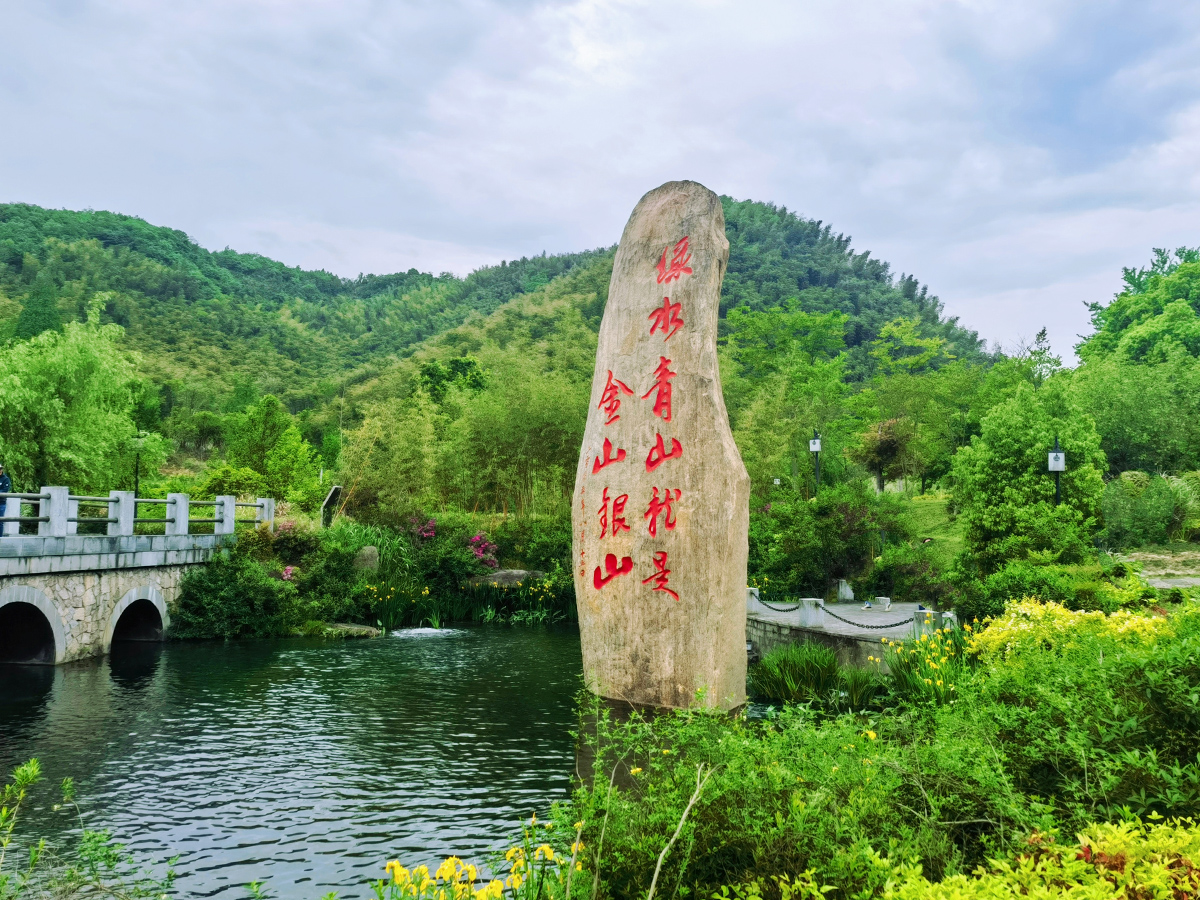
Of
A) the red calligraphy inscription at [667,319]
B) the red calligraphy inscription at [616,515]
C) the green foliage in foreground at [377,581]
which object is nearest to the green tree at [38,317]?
the green foliage in foreground at [377,581]

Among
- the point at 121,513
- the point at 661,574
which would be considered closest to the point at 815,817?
the point at 661,574

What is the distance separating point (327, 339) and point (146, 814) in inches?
1732

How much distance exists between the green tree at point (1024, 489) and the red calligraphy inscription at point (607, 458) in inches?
263

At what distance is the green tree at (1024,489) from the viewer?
10617 millimetres

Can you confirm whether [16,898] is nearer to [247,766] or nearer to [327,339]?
[247,766]

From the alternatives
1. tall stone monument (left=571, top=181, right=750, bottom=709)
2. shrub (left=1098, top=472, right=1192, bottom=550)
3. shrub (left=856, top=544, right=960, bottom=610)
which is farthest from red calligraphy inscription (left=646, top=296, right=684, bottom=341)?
shrub (left=1098, top=472, right=1192, bottom=550)

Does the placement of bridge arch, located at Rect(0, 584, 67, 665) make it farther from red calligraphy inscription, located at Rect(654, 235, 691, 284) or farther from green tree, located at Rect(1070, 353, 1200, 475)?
green tree, located at Rect(1070, 353, 1200, 475)

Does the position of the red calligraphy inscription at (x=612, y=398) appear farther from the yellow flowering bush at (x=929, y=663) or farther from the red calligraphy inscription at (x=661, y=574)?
the yellow flowering bush at (x=929, y=663)

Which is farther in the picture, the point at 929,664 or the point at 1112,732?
the point at 929,664

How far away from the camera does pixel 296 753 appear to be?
19.4 feet

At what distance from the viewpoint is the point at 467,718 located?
6.99 metres

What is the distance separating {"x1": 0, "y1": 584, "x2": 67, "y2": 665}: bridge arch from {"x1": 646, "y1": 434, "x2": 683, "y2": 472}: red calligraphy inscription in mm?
6906

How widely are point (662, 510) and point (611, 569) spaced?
59 centimetres

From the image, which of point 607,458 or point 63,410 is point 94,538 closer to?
point 607,458
